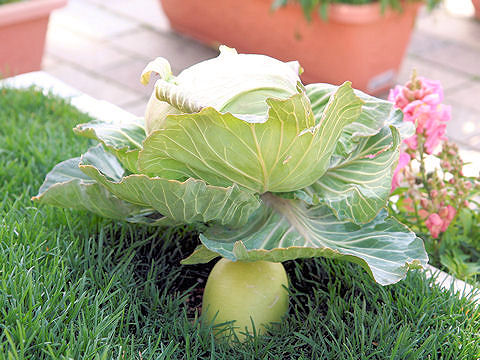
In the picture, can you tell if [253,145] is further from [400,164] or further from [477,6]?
[477,6]

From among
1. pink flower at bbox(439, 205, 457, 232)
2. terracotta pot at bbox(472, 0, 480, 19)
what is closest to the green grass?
pink flower at bbox(439, 205, 457, 232)

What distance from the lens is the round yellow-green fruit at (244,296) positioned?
1.21 metres

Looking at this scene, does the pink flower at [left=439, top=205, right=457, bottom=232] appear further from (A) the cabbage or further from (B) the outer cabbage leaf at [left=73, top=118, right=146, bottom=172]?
(B) the outer cabbage leaf at [left=73, top=118, right=146, bottom=172]

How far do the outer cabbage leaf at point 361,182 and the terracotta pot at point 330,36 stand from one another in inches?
81.7

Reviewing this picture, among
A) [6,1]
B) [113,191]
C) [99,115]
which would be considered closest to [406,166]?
[113,191]

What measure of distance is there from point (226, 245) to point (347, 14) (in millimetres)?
2401

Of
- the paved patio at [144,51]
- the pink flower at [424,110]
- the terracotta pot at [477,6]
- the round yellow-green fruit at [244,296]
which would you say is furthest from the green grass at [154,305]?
the terracotta pot at [477,6]

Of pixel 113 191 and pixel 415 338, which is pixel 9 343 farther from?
pixel 415 338

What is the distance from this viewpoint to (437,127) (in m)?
1.58

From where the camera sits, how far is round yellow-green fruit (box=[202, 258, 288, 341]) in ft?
3.97

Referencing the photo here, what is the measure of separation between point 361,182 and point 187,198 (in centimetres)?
41

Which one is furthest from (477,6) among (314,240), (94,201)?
(94,201)

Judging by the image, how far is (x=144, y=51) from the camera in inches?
159

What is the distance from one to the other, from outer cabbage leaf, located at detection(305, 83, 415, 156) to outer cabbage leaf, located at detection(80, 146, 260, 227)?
28 centimetres
